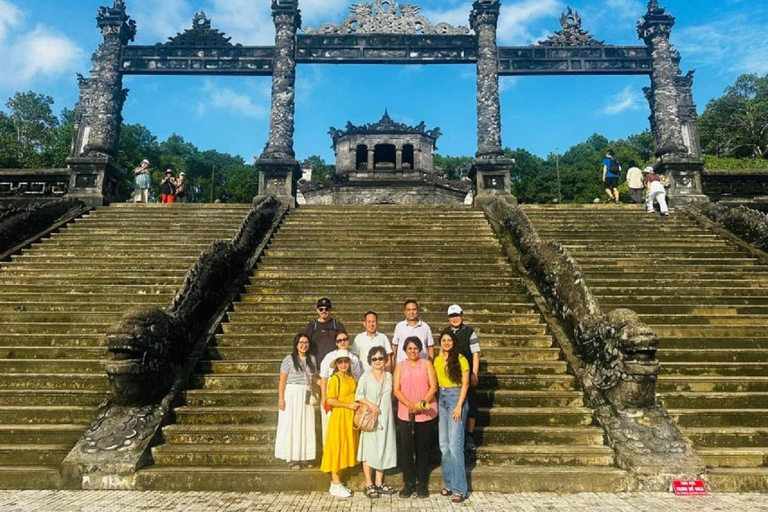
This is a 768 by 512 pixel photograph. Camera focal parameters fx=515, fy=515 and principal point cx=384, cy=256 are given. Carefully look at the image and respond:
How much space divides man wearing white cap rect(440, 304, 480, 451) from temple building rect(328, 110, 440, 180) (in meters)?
25.2

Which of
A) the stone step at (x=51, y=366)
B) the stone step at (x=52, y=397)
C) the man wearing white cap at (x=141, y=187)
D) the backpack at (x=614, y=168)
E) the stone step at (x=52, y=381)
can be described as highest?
the backpack at (x=614, y=168)

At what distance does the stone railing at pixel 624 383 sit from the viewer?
168 inches

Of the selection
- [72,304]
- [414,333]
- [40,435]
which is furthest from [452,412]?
[72,304]

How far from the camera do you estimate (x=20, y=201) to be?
11.8 m

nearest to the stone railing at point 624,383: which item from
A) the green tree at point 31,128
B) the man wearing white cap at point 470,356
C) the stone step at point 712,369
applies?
the stone step at point 712,369

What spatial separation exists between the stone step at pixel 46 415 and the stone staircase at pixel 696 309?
5.62 meters

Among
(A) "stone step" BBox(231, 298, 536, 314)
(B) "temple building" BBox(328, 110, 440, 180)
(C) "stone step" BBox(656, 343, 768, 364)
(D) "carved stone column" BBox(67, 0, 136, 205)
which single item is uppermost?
(B) "temple building" BBox(328, 110, 440, 180)

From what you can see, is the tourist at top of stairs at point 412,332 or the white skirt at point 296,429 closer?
the white skirt at point 296,429

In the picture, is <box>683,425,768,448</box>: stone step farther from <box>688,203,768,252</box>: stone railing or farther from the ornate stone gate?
the ornate stone gate

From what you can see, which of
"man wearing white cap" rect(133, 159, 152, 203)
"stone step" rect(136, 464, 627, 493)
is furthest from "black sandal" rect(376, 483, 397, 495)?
"man wearing white cap" rect(133, 159, 152, 203)

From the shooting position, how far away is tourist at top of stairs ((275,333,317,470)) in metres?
4.31

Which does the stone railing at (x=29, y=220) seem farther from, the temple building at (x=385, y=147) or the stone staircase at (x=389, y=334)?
the temple building at (x=385, y=147)

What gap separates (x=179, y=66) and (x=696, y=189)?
15.6 m

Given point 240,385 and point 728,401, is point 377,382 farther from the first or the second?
point 728,401
